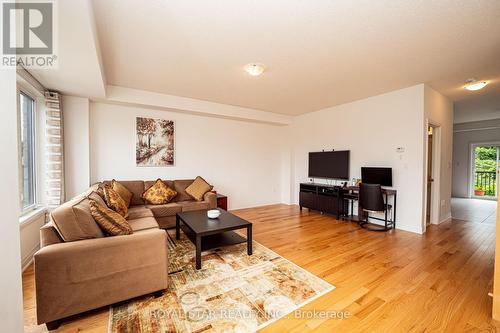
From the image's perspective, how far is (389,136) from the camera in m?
4.05

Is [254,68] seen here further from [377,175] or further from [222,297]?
[377,175]

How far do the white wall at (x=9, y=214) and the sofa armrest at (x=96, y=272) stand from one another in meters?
0.65

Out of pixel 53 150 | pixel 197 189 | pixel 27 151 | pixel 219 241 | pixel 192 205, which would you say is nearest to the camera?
pixel 219 241

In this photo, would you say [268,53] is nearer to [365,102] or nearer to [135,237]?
[135,237]

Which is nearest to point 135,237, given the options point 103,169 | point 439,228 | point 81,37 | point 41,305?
point 41,305

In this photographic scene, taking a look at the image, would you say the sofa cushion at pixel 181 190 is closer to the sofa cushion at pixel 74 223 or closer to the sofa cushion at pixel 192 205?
the sofa cushion at pixel 192 205

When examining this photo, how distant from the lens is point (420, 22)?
2.00 metres

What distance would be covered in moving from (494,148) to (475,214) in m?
4.01

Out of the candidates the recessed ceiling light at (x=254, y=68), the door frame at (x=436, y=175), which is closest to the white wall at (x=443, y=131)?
the door frame at (x=436, y=175)

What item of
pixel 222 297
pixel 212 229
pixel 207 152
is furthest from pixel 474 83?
pixel 207 152

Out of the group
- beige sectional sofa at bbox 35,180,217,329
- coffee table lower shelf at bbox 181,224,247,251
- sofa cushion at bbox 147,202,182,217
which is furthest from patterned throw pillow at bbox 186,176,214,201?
beige sectional sofa at bbox 35,180,217,329

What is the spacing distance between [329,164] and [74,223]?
4.76 m

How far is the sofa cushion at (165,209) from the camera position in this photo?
363 centimetres

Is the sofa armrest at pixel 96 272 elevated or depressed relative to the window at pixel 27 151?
depressed
